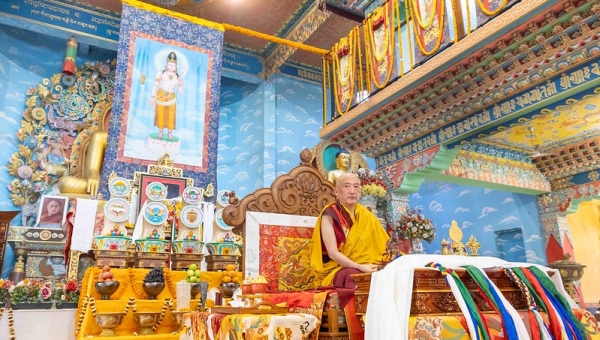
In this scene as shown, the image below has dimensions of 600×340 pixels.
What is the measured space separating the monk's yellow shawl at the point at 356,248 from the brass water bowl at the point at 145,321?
5.52ft

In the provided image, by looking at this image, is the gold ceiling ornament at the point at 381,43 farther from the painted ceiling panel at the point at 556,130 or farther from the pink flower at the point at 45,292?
the pink flower at the point at 45,292

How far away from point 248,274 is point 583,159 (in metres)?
6.85

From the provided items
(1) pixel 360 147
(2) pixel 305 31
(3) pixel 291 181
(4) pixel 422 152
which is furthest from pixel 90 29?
(3) pixel 291 181

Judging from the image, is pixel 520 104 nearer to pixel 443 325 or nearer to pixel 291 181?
pixel 291 181

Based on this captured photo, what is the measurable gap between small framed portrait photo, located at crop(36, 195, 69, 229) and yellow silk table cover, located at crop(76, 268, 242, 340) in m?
4.22

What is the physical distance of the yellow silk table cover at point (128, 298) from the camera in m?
3.52

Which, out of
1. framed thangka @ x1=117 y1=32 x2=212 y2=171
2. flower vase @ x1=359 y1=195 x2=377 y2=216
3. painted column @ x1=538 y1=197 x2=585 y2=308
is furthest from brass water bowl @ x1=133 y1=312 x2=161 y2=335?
painted column @ x1=538 y1=197 x2=585 y2=308

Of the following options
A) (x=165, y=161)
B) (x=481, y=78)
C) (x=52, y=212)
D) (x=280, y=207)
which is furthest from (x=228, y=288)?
(x=52, y=212)

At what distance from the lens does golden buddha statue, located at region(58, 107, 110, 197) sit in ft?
26.6

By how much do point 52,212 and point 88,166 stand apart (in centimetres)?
144

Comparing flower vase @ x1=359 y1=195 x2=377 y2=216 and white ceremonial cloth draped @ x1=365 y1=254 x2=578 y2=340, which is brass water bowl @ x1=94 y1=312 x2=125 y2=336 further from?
flower vase @ x1=359 y1=195 x2=377 y2=216

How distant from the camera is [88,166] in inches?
343

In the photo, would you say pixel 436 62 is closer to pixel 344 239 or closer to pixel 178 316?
pixel 344 239

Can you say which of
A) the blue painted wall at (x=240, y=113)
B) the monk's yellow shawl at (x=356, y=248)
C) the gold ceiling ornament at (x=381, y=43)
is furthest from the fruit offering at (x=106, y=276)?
the blue painted wall at (x=240, y=113)
